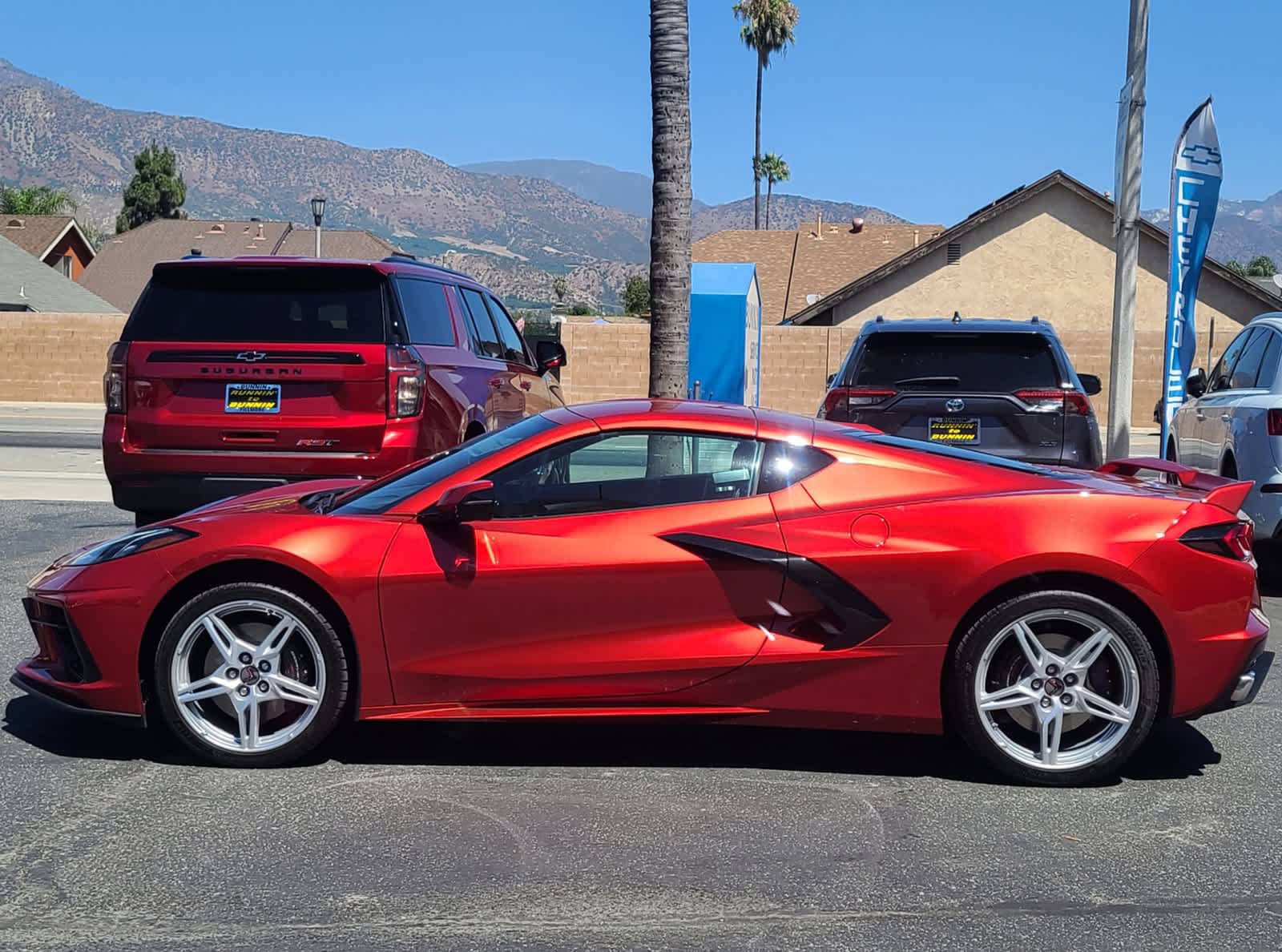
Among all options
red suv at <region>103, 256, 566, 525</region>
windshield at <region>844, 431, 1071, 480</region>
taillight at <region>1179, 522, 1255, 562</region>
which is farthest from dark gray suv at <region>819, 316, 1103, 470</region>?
taillight at <region>1179, 522, 1255, 562</region>

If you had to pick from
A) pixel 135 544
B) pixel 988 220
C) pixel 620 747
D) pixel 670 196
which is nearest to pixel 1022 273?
pixel 988 220

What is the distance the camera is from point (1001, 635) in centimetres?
512

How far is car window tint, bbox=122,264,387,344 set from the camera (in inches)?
334

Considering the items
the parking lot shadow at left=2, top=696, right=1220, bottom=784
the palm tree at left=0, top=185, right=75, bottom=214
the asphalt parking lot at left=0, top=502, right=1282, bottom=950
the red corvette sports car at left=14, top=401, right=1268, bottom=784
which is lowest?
the parking lot shadow at left=2, top=696, right=1220, bottom=784

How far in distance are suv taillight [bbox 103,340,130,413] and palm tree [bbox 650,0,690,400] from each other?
3868 mm

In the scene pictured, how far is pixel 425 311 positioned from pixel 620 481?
411 cm

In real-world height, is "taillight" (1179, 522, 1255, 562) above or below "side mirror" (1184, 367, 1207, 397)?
below

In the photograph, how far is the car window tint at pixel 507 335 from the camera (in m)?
10.9

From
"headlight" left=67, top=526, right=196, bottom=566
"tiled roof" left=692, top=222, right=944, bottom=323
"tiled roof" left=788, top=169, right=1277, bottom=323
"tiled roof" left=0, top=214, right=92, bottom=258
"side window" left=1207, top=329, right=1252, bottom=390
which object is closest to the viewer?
"headlight" left=67, top=526, right=196, bottom=566

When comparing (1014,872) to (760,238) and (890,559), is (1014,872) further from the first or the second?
(760,238)

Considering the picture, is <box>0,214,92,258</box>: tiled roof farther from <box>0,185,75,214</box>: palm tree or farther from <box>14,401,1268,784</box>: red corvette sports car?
<box>14,401,1268,784</box>: red corvette sports car

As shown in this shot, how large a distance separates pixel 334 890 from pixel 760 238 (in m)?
48.3

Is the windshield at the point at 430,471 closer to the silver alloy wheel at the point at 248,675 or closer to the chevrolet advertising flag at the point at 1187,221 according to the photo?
the silver alloy wheel at the point at 248,675

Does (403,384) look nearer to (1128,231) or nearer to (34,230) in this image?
(1128,231)
